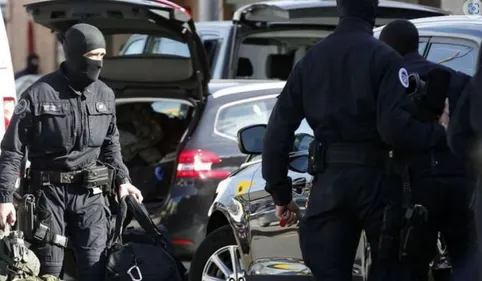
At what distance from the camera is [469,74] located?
5.95 m

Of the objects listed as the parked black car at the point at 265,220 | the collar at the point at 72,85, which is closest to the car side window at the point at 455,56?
the parked black car at the point at 265,220

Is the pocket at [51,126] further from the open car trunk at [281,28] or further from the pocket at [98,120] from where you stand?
the open car trunk at [281,28]

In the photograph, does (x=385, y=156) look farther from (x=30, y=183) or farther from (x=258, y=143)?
(x=30, y=183)

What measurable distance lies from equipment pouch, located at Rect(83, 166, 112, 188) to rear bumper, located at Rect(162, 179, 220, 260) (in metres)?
1.94

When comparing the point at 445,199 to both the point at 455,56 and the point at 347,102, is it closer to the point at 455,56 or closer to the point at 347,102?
the point at 347,102

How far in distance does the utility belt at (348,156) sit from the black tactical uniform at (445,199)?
15 centimetres

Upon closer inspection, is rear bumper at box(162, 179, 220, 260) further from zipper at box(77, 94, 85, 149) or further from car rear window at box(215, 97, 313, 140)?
zipper at box(77, 94, 85, 149)

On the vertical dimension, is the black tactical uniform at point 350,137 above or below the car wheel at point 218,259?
above

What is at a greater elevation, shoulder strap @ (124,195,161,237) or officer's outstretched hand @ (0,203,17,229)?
officer's outstretched hand @ (0,203,17,229)

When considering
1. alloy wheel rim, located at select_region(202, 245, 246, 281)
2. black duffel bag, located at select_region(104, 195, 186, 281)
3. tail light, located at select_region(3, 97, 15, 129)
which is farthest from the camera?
tail light, located at select_region(3, 97, 15, 129)

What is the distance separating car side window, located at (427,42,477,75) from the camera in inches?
238

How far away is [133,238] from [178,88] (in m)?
2.44

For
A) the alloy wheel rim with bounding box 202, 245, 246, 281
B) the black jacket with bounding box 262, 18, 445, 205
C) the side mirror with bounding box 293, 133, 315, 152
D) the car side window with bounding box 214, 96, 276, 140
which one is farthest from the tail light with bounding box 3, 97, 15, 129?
the black jacket with bounding box 262, 18, 445, 205

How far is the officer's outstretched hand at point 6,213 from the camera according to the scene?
6.84 meters
